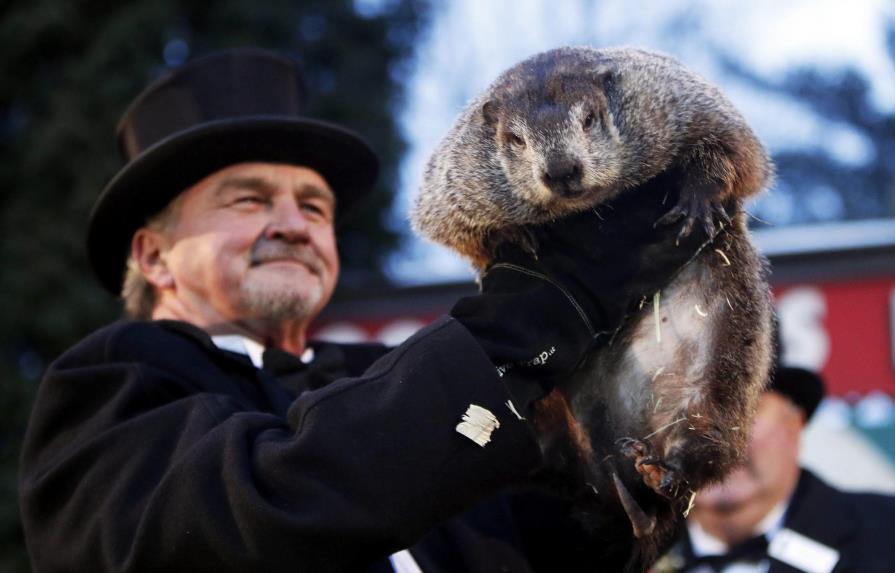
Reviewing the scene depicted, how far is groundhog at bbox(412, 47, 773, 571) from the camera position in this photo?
256 centimetres

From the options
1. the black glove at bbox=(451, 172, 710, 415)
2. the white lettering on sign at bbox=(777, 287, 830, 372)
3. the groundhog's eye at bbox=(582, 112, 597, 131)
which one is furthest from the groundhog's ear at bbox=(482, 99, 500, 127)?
the white lettering on sign at bbox=(777, 287, 830, 372)

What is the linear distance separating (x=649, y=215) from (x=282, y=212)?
1216 mm

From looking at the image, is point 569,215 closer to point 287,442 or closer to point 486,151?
point 486,151

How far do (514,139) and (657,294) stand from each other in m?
0.58

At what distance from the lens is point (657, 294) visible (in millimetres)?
2629

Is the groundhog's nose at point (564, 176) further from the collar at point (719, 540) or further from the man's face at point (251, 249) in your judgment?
the collar at point (719, 540)

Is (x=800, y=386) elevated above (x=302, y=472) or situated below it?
above

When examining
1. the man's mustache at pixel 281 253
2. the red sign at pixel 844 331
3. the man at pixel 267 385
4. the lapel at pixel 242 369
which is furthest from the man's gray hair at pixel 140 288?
the red sign at pixel 844 331

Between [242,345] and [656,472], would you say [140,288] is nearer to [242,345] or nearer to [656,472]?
[242,345]

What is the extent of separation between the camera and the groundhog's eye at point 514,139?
9.40ft

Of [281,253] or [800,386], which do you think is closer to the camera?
[281,253]

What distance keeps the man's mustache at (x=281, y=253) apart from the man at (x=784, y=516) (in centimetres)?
191

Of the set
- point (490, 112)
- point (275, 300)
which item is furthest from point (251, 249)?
point (490, 112)

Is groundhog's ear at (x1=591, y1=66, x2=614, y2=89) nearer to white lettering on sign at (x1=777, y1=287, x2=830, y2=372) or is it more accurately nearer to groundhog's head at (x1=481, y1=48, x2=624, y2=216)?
groundhog's head at (x1=481, y1=48, x2=624, y2=216)
